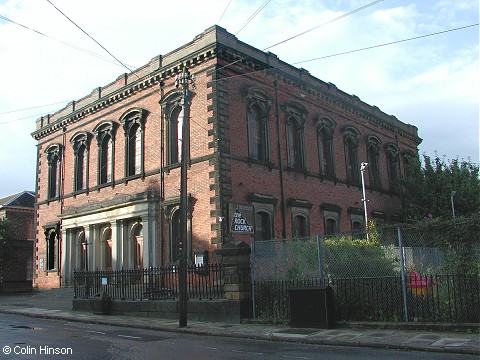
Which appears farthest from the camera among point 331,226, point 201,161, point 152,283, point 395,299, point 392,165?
point 392,165

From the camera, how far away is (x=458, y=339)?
10578mm

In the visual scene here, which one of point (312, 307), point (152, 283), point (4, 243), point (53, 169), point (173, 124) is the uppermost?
point (173, 124)

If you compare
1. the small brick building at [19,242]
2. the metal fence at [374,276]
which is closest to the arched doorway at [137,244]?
the metal fence at [374,276]

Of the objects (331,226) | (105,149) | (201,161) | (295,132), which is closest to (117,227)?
(105,149)

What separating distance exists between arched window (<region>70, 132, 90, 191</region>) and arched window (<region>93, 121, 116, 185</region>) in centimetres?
143

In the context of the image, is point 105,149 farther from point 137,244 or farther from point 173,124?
point 137,244

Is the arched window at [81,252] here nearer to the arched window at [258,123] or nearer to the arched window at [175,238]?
the arched window at [175,238]

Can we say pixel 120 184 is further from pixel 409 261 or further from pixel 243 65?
pixel 409 261

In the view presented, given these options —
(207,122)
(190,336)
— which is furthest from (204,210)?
(190,336)

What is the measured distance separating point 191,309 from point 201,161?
7.36 metres

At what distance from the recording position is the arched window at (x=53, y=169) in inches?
1237

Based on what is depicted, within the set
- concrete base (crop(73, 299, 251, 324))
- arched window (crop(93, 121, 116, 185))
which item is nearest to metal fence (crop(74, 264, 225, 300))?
concrete base (crop(73, 299, 251, 324))

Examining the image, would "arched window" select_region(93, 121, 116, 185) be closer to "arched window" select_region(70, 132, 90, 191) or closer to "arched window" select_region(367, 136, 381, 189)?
"arched window" select_region(70, 132, 90, 191)

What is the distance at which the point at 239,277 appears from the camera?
15289 mm
